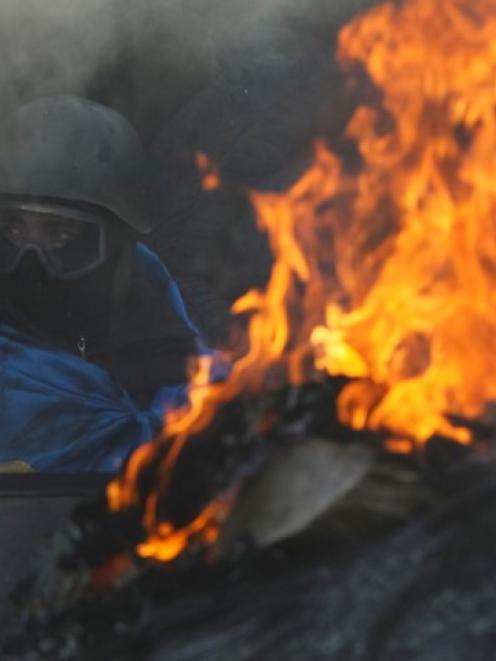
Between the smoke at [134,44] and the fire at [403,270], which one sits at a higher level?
the smoke at [134,44]

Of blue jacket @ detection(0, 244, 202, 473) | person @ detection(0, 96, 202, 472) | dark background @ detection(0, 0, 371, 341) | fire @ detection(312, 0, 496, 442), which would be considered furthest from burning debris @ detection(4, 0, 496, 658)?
dark background @ detection(0, 0, 371, 341)

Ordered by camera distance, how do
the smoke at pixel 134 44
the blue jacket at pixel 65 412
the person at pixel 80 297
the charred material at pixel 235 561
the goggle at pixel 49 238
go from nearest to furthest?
the charred material at pixel 235 561, the blue jacket at pixel 65 412, the person at pixel 80 297, the goggle at pixel 49 238, the smoke at pixel 134 44

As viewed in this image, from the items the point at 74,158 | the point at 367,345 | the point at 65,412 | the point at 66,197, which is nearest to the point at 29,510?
the point at 65,412

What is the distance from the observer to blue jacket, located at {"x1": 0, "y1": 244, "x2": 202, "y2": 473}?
12.4 ft

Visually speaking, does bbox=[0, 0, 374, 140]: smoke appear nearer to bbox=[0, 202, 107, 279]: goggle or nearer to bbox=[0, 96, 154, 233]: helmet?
bbox=[0, 96, 154, 233]: helmet

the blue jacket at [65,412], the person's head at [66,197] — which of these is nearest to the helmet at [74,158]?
the person's head at [66,197]

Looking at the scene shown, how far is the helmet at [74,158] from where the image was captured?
443 cm

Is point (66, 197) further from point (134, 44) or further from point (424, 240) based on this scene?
point (424, 240)

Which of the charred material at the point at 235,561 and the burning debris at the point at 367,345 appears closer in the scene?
the charred material at the point at 235,561

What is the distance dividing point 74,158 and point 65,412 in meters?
1.09

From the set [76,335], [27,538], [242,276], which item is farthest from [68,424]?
[242,276]

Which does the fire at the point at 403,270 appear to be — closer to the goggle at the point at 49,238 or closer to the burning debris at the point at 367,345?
the burning debris at the point at 367,345

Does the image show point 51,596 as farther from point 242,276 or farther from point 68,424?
point 242,276

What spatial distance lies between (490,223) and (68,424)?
1749 mm
